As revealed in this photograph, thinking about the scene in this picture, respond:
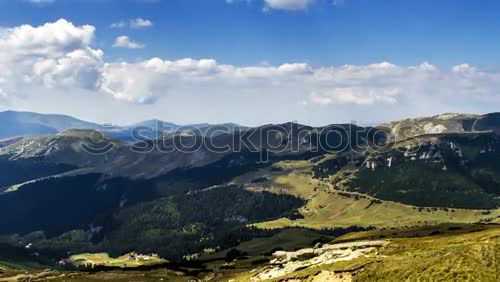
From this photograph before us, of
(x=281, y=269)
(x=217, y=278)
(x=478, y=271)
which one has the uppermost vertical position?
(x=478, y=271)

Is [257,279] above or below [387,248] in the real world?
below

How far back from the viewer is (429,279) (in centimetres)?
9438

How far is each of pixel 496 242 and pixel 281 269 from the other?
241 feet

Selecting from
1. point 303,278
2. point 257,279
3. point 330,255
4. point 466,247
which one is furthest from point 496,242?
point 257,279

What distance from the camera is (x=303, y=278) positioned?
406 ft

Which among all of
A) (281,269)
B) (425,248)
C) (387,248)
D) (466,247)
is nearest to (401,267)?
(466,247)

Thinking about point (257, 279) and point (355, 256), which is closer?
point (355, 256)

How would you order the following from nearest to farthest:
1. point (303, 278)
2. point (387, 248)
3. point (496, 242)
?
point (496, 242)
point (303, 278)
point (387, 248)

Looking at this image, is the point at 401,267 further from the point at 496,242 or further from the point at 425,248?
the point at 425,248

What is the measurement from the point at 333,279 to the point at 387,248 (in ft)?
158

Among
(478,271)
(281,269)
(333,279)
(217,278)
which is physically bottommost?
(217,278)

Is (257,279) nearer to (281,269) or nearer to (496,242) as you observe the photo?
(281,269)

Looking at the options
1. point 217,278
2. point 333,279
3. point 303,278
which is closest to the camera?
point 333,279

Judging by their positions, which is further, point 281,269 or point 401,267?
point 281,269
